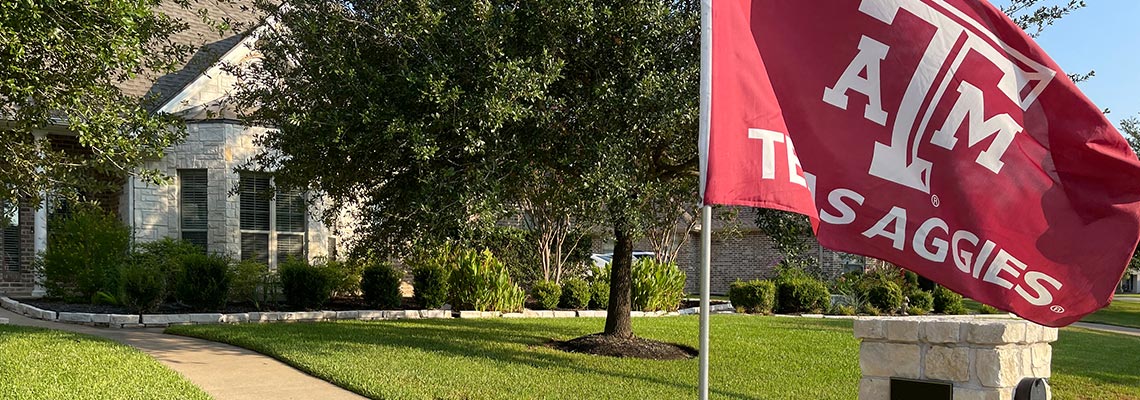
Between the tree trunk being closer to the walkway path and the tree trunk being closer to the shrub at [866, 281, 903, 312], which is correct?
the shrub at [866, 281, 903, 312]

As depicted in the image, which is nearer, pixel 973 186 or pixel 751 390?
pixel 973 186

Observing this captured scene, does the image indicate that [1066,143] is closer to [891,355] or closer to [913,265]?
[913,265]

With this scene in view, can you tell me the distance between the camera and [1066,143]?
498 centimetres

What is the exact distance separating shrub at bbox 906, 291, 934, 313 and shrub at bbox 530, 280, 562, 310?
9645 millimetres

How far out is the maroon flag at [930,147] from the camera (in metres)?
4.82

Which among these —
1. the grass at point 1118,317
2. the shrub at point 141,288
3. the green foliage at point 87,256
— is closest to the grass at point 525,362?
the shrub at point 141,288

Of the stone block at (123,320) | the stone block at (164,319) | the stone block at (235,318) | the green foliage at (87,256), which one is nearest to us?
the stone block at (123,320)

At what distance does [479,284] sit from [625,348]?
560 centimetres

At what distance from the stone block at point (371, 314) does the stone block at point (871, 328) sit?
984 cm

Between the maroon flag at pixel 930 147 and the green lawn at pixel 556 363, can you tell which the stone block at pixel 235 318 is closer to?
the green lawn at pixel 556 363

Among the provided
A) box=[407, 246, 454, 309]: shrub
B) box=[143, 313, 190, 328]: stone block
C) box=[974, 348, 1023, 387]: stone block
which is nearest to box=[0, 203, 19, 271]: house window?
box=[143, 313, 190, 328]: stone block

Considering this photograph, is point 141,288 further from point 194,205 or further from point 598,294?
point 598,294

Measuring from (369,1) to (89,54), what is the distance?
286cm

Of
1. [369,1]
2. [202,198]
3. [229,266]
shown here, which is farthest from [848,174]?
[202,198]
